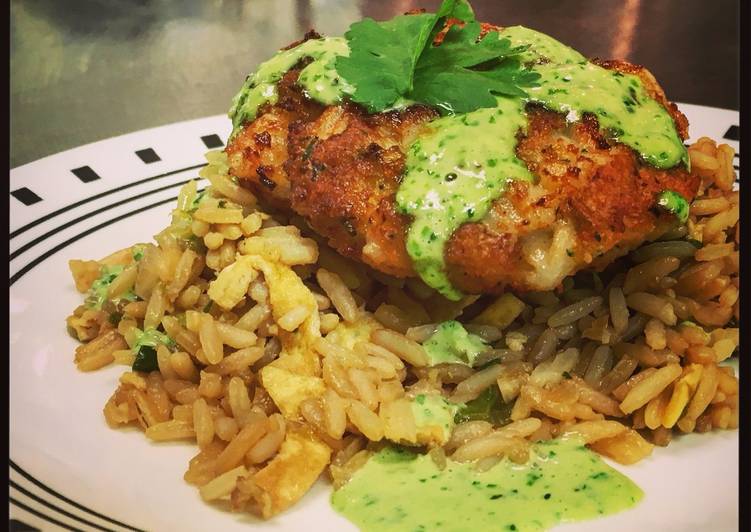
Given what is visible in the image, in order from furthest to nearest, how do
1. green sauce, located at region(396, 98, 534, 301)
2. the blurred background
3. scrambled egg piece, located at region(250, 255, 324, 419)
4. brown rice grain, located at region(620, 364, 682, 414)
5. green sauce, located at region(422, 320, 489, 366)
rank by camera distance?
the blurred background
green sauce, located at region(422, 320, 489, 366)
scrambled egg piece, located at region(250, 255, 324, 419)
brown rice grain, located at region(620, 364, 682, 414)
green sauce, located at region(396, 98, 534, 301)

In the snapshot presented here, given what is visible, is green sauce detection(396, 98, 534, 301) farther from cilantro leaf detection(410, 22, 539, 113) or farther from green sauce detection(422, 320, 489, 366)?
green sauce detection(422, 320, 489, 366)

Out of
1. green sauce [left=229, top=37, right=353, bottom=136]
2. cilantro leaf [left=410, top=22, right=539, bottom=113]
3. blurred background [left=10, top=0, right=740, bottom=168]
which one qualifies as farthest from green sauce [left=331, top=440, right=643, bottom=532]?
blurred background [left=10, top=0, right=740, bottom=168]

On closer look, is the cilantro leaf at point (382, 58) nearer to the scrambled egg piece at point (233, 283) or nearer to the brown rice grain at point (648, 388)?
the scrambled egg piece at point (233, 283)

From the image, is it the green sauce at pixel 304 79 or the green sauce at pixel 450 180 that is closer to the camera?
the green sauce at pixel 450 180

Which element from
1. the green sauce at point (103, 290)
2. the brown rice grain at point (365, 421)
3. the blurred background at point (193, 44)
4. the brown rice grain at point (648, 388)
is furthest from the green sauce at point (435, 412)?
the blurred background at point (193, 44)

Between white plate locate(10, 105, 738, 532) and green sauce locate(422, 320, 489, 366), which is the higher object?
green sauce locate(422, 320, 489, 366)

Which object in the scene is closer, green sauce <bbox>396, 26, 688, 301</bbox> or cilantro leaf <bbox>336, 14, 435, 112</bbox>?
green sauce <bbox>396, 26, 688, 301</bbox>

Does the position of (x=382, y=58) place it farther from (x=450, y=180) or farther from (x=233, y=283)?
(x=233, y=283)
